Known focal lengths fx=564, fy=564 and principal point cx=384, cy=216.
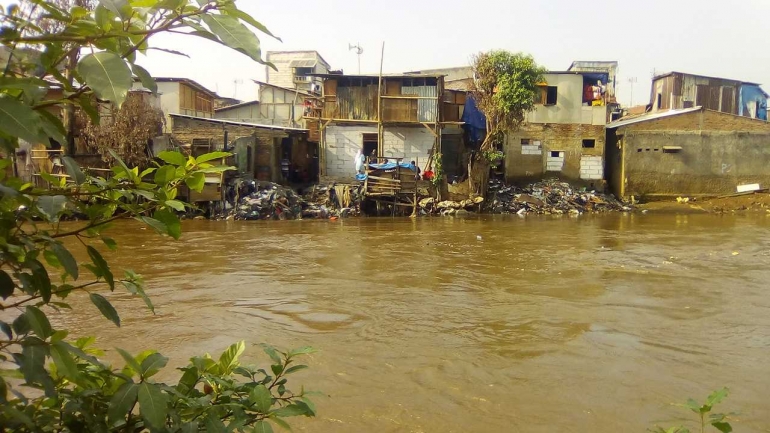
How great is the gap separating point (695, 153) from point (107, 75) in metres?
24.6

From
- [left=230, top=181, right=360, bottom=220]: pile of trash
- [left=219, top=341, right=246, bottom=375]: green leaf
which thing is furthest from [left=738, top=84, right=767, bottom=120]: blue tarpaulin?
[left=219, top=341, right=246, bottom=375]: green leaf

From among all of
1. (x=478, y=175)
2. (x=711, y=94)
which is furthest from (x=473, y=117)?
(x=711, y=94)

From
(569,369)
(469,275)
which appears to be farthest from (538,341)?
(469,275)

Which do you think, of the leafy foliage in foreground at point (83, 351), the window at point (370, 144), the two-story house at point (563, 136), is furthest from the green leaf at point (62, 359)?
the two-story house at point (563, 136)

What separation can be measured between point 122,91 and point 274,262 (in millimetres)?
9694

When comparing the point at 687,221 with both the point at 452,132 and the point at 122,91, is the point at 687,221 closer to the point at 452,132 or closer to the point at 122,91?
the point at 452,132

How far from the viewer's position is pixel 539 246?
12508 millimetres

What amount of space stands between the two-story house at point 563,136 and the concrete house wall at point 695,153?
125 cm

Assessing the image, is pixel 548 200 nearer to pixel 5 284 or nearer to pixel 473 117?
pixel 473 117

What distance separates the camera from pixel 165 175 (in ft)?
4.13

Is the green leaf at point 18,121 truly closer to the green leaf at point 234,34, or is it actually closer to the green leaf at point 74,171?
the green leaf at point 74,171

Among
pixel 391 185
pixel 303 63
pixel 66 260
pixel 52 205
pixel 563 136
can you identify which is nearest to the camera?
pixel 52 205

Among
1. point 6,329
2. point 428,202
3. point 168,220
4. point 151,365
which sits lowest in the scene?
point 428,202

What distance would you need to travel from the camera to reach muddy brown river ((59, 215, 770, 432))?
4320mm
